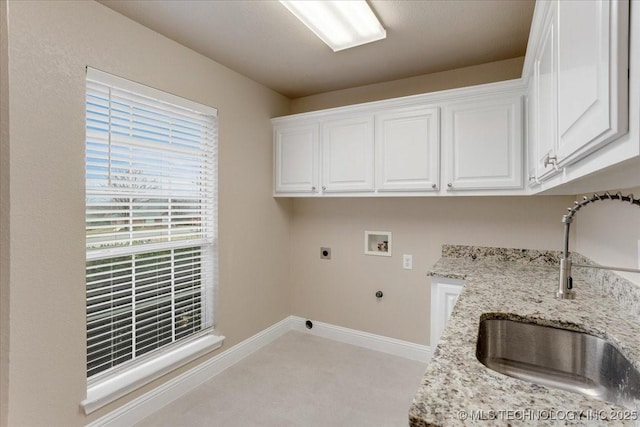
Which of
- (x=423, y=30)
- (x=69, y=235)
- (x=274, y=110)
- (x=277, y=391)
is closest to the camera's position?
(x=69, y=235)

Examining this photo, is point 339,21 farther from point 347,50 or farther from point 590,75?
point 590,75

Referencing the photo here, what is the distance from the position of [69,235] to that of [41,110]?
2.09 feet

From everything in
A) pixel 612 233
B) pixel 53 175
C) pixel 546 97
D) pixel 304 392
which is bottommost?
pixel 304 392

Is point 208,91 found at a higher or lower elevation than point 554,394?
higher

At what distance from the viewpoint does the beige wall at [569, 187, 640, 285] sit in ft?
4.31

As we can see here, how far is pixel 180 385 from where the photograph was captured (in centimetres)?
225

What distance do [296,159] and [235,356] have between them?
1814mm

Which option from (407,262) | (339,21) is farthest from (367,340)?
(339,21)

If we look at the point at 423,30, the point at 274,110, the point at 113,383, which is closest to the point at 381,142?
the point at 423,30

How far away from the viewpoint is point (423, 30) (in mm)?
2029

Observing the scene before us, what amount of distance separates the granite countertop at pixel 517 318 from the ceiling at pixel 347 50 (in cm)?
154

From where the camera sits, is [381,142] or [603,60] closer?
[603,60]

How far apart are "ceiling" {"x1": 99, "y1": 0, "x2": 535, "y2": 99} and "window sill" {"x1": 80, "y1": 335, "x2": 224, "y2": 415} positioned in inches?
85.6

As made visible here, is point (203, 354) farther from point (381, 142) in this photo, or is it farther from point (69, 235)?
point (381, 142)
